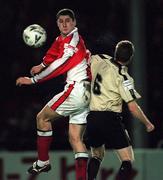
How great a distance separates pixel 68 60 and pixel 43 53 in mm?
4526

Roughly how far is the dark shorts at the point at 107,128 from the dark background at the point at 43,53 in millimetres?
3086

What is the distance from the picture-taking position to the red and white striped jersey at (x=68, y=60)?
8.13 meters

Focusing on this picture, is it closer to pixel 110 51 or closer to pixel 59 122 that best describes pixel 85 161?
pixel 110 51

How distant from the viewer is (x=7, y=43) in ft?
42.0

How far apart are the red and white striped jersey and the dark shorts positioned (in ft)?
1.27

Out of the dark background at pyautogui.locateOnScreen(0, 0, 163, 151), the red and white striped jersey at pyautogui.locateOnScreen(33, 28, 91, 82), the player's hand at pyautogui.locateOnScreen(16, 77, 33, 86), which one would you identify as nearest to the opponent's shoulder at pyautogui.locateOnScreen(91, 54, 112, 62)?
the red and white striped jersey at pyautogui.locateOnScreen(33, 28, 91, 82)

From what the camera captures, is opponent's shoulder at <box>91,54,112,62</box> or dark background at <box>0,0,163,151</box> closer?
opponent's shoulder at <box>91,54,112,62</box>

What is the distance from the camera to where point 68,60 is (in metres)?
8.16

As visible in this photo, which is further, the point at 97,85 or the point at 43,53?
the point at 43,53

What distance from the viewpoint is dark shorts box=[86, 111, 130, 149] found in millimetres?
8352

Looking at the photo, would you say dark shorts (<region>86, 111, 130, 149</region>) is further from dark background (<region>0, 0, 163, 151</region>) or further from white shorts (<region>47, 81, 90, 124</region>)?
dark background (<region>0, 0, 163, 151</region>)

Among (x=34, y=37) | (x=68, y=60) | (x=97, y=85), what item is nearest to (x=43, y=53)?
(x=34, y=37)

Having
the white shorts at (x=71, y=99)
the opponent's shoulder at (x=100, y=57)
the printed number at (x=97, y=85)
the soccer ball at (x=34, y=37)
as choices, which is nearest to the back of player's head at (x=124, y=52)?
the opponent's shoulder at (x=100, y=57)

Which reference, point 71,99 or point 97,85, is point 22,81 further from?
point 97,85
